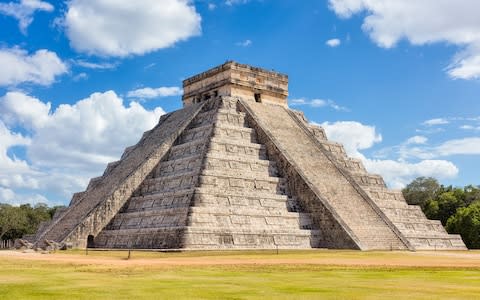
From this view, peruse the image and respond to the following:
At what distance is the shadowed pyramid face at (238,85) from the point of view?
1476 inches

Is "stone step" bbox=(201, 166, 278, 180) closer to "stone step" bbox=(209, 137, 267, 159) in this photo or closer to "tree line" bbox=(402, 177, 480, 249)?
"stone step" bbox=(209, 137, 267, 159)

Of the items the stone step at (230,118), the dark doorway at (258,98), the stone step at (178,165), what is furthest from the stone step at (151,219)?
the dark doorway at (258,98)

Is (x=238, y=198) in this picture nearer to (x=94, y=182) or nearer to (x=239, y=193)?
(x=239, y=193)

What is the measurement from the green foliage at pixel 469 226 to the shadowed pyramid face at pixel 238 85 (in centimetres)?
1397

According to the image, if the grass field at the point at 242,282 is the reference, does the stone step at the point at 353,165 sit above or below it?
above

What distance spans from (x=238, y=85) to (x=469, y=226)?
1751 cm

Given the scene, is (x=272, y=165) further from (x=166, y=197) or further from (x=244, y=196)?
(x=166, y=197)

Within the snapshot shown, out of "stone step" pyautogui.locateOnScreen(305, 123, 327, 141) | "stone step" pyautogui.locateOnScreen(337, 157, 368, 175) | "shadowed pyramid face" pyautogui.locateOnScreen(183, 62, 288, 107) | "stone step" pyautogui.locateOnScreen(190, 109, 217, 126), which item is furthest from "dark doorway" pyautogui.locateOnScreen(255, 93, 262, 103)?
"stone step" pyautogui.locateOnScreen(337, 157, 368, 175)

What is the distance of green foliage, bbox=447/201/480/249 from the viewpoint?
37906 millimetres

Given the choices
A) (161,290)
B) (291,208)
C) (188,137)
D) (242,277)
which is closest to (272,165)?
(291,208)

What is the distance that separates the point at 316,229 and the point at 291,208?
1728 millimetres

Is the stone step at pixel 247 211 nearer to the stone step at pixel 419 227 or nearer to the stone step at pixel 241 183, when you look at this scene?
the stone step at pixel 241 183

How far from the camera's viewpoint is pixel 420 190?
65.2 meters

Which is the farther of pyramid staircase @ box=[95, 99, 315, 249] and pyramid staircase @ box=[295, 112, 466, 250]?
pyramid staircase @ box=[295, 112, 466, 250]
